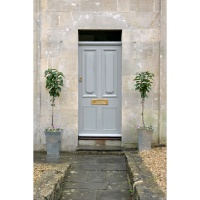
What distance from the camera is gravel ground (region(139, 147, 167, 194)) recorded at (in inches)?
187

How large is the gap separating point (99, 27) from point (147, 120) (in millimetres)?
2446

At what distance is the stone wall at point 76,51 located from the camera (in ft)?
26.2

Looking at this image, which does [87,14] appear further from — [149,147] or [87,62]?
[149,147]

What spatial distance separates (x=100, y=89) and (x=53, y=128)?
1.54m

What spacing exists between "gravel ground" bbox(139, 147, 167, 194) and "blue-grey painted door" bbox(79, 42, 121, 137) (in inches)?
50.3

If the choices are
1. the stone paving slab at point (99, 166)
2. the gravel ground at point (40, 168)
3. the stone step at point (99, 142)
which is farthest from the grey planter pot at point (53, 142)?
the gravel ground at point (40, 168)

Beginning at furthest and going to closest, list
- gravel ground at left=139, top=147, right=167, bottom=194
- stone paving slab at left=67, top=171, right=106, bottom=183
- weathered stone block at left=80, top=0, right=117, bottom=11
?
1. weathered stone block at left=80, top=0, right=117, bottom=11
2. stone paving slab at left=67, top=171, right=106, bottom=183
3. gravel ground at left=139, top=147, right=167, bottom=194

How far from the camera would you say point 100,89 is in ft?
27.2

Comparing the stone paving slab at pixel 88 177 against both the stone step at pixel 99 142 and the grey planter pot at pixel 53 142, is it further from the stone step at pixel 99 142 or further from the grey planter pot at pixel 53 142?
the stone step at pixel 99 142

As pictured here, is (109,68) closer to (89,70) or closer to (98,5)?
(89,70)

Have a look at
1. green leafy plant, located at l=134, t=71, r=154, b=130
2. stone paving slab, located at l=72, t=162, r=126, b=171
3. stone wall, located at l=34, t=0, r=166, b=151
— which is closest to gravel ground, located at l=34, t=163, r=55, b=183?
stone paving slab, located at l=72, t=162, r=126, b=171

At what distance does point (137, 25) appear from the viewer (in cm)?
801

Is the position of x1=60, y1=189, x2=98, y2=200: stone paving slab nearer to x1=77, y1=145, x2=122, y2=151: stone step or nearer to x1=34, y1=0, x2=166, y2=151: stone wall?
x1=77, y1=145, x2=122, y2=151: stone step

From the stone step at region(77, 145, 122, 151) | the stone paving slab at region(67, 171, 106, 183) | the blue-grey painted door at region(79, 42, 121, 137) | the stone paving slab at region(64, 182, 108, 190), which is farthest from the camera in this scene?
the blue-grey painted door at region(79, 42, 121, 137)
